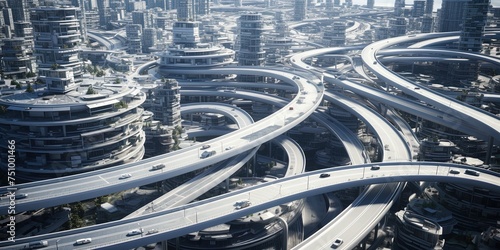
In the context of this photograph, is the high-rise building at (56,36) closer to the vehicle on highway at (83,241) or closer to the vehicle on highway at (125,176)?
the vehicle on highway at (125,176)

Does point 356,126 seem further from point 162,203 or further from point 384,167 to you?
point 162,203

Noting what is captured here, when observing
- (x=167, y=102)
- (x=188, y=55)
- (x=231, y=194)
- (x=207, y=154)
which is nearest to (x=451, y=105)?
(x=207, y=154)

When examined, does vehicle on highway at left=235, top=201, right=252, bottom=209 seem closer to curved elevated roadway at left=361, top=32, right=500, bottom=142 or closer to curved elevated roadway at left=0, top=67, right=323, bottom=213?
curved elevated roadway at left=0, top=67, right=323, bottom=213

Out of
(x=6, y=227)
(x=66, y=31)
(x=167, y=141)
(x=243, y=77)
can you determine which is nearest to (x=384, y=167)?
(x=167, y=141)

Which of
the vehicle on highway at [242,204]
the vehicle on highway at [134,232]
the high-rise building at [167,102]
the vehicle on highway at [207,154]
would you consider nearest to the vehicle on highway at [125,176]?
the vehicle on highway at [134,232]

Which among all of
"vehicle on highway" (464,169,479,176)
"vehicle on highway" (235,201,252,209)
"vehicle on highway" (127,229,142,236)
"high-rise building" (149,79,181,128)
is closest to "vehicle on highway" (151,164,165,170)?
"vehicle on highway" (127,229,142,236)

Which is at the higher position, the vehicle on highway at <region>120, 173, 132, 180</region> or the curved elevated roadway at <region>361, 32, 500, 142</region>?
the curved elevated roadway at <region>361, 32, 500, 142</region>

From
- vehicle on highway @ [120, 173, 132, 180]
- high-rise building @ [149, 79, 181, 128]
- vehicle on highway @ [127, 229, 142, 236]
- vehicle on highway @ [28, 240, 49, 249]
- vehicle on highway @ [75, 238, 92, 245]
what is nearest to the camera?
vehicle on highway @ [28, 240, 49, 249]
